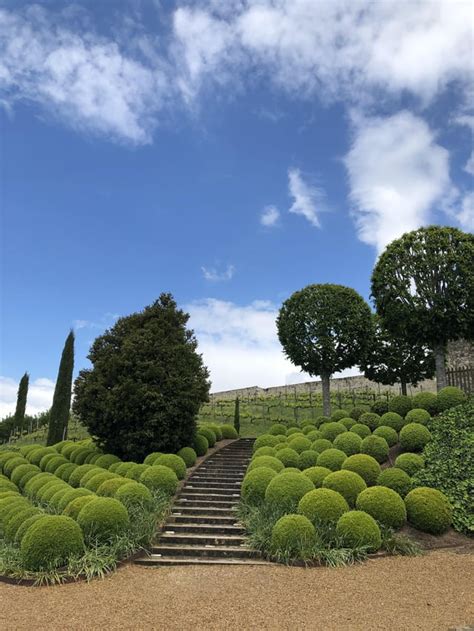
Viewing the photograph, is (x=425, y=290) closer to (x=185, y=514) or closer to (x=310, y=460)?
(x=310, y=460)

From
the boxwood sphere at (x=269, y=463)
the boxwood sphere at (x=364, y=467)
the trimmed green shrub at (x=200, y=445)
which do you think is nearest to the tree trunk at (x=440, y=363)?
the boxwood sphere at (x=364, y=467)

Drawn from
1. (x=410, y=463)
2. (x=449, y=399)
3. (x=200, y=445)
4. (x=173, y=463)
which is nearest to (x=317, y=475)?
(x=410, y=463)

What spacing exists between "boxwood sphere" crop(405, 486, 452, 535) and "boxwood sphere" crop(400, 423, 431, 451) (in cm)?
268

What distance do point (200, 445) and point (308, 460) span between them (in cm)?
452

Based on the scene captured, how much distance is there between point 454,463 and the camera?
33.9ft

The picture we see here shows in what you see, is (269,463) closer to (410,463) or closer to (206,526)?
(206,526)

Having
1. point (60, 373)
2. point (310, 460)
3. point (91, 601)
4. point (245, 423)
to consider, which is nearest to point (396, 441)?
point (310, 460)

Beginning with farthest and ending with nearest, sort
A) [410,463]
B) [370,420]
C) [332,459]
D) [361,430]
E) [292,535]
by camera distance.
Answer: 1. [370,420]
2. [361,430]
3. [332,459]
4. [410,463]
5. [292,535]

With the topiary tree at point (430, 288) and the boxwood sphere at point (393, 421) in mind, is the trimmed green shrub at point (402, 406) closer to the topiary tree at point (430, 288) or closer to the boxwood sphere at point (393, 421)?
the boxwood sphere at point (393, 421)

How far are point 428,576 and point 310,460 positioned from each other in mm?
4988

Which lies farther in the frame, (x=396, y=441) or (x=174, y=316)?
(x=174, y=316)

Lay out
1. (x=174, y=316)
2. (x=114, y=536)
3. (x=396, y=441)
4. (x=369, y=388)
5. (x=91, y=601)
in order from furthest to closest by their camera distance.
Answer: (x=369, y=388)
(x=174, y=316)
(x=396, y=441)
(x=114, y=536)
(x=91, y=601)

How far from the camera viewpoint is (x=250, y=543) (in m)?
8.59

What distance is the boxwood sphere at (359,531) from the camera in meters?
8.00
